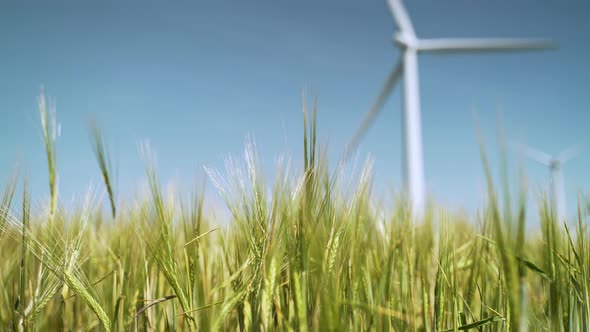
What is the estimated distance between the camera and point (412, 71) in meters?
6.76

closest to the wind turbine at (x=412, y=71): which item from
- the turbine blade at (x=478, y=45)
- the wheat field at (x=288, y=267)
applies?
the turbine blade at (x=478, y=45)

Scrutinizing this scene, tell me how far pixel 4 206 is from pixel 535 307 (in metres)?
1.26

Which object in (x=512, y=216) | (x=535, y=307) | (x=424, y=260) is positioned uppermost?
(x=512, y=216)

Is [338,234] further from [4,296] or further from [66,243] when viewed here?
[4,296]

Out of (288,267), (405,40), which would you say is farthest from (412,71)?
(288,267)

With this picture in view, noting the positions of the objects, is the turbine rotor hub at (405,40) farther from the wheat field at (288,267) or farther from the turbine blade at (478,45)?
the wheat field at (288,267)

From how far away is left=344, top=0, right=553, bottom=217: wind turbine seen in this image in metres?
6.56

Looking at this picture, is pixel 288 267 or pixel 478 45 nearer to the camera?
pixel 288 267

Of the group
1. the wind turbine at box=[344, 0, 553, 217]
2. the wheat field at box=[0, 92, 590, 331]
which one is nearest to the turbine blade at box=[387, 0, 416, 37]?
the wind turbine at box=[344, 0, 553, 217]

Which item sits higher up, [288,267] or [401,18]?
[401,18]

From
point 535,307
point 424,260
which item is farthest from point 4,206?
point 535,307

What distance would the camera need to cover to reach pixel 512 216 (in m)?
0.66

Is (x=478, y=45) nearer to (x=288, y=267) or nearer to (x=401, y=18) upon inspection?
(x=401, y=18)

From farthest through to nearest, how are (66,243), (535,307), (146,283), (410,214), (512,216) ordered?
(410,214), (535,307), (146,283), (66,243), (512,216)
